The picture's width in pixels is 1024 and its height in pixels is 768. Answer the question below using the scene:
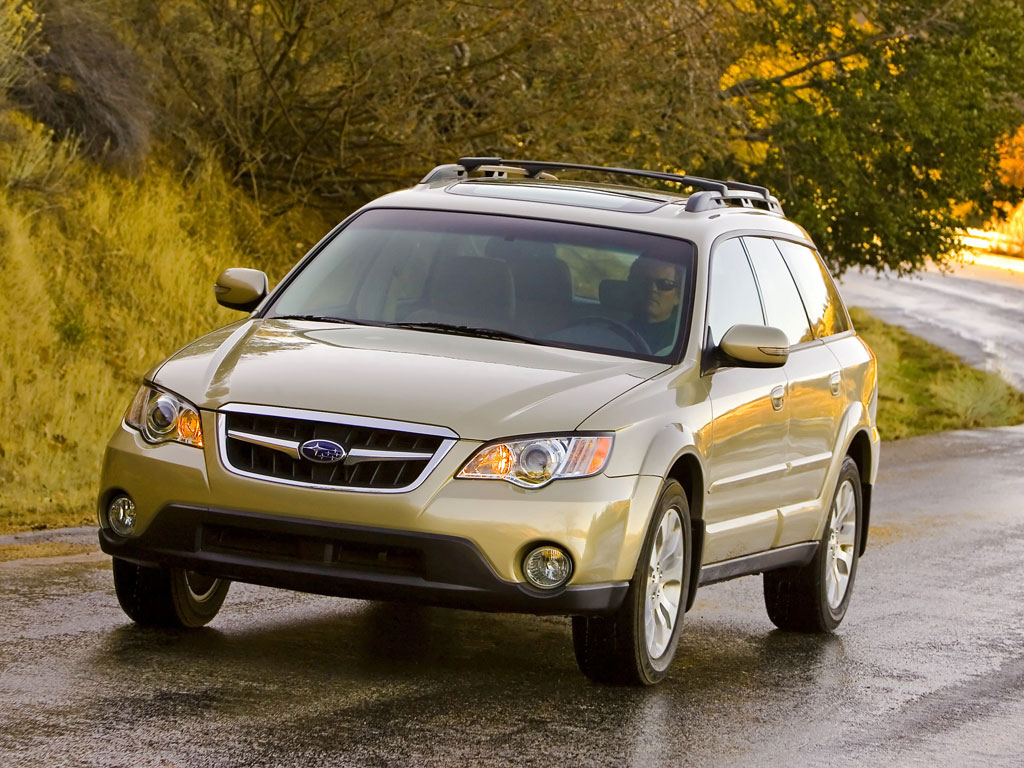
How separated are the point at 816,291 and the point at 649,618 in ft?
9.66

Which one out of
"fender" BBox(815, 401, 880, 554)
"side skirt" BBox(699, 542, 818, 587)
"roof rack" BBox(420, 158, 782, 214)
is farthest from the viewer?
"fender" BBox(815, 401, 880, 554)

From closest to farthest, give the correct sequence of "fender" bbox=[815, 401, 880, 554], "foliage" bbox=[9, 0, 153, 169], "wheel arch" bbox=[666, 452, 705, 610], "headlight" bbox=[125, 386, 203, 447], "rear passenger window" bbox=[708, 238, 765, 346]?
"headlight" bbox=[125, 386, 203, 447] → "wheel arch" bbox=[666, 452, 705, 610] → "rear passenger window" bbox=[708, 238, 765, 346] → "fender" bbox=[815, 401, 880, 554] → "foliage" bbox=[9, 0, 153, 169]

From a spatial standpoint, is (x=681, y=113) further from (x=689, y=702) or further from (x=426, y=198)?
(x=689, y=702)

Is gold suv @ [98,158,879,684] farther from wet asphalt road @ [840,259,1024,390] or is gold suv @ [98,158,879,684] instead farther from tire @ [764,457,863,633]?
wet asphalt road @ [840,259,1024,390]

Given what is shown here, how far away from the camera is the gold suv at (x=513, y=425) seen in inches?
259

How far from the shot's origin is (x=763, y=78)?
89.4ft

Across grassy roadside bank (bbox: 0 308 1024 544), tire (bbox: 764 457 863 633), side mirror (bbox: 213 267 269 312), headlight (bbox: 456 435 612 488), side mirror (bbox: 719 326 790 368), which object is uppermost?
side mirror (bbox: 213 267 269 312)

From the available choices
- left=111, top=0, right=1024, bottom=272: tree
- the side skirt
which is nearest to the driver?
the side skirt

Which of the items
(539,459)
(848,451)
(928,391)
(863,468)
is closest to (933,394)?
(928,391)

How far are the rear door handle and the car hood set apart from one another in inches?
74.4

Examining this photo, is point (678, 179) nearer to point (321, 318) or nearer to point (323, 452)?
point (321, 318)

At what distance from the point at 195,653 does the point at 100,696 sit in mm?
829

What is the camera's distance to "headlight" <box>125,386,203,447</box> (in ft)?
22.4

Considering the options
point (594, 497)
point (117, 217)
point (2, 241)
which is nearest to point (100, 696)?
point (594, 497)
